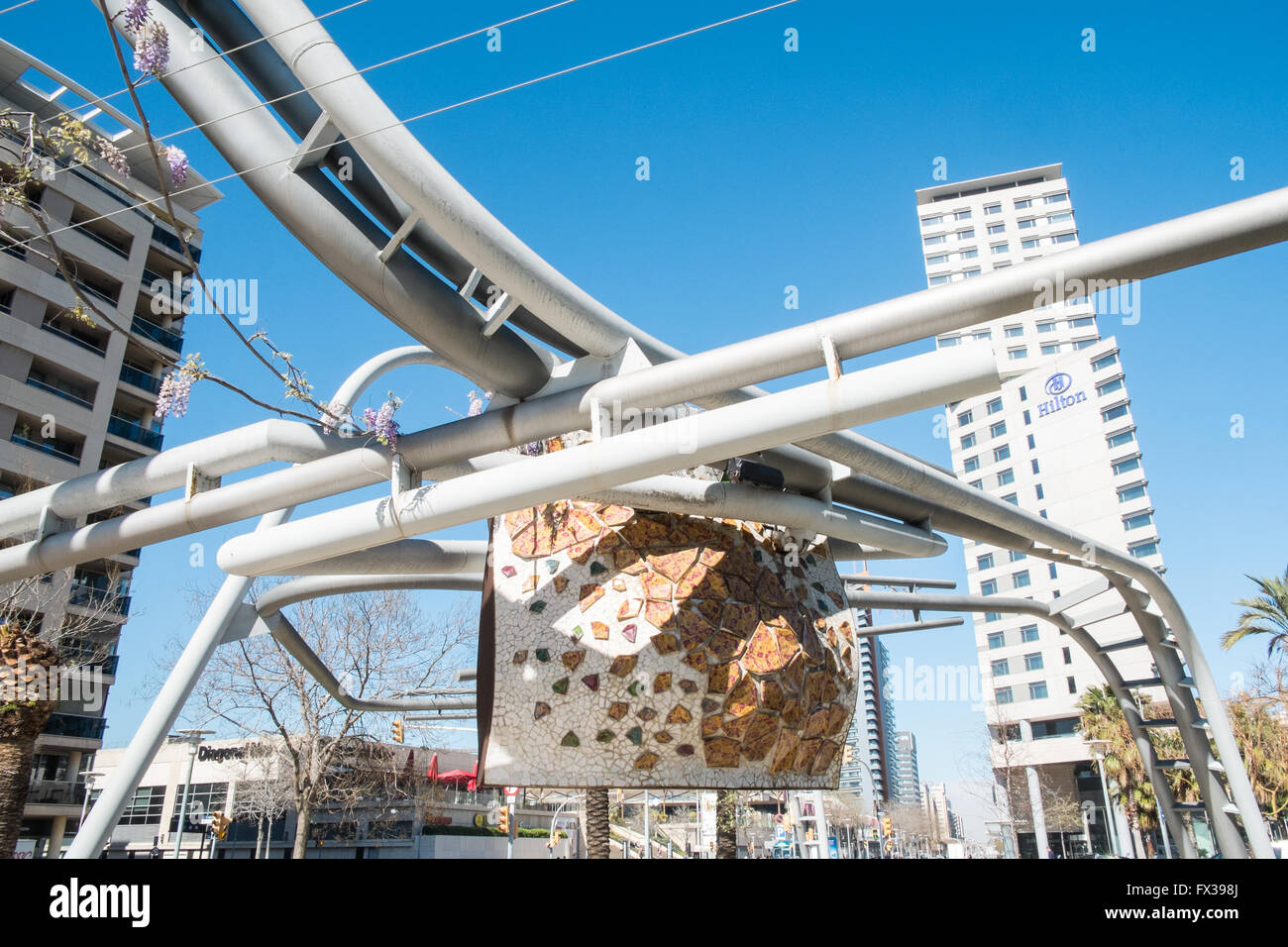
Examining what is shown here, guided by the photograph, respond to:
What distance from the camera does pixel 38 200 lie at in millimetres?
39031

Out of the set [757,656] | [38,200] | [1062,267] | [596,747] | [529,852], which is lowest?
[529,852]

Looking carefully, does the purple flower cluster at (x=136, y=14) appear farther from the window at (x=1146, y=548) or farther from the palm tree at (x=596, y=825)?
the window at (x=1146, y=548)

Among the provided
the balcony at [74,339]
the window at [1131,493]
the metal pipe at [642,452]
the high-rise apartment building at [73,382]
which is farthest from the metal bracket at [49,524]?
the window at [1131,493]

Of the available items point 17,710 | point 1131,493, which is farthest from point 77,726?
point 1131,493

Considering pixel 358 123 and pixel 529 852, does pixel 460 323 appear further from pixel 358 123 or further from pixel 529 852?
pixel 529 852

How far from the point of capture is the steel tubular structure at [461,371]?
6.89 m

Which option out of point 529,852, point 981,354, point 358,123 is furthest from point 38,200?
point 981,354

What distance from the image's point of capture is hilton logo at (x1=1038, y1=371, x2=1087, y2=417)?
7650 centimetres

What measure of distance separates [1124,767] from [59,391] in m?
47.7

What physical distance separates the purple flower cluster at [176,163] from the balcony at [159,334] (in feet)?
138

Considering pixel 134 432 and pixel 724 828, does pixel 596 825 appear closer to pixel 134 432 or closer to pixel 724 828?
pixel 724 828

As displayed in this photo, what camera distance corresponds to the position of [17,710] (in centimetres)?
1059
